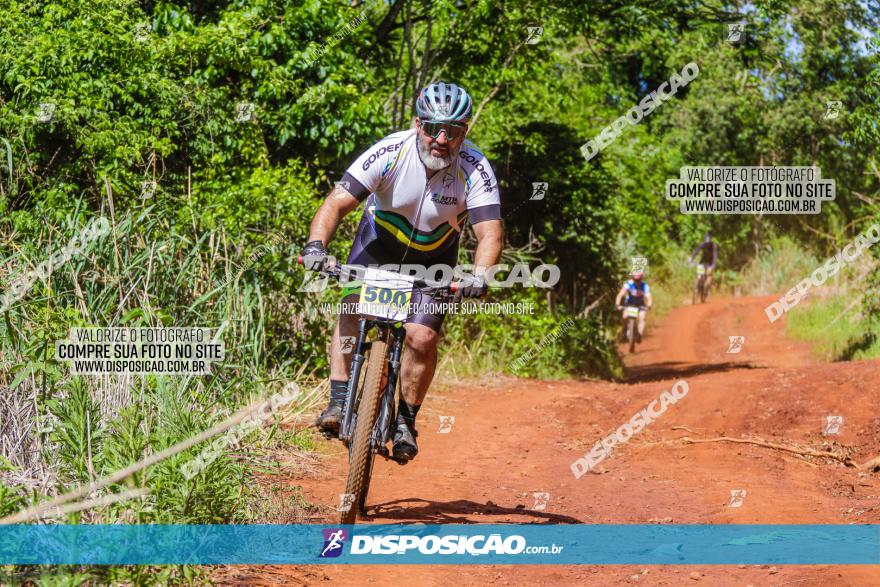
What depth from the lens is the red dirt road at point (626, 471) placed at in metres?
5.34

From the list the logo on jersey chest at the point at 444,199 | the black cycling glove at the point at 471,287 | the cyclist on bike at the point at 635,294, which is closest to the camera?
the black cycling glove at the point at 471,287

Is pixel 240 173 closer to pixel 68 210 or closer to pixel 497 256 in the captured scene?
pixel 68 210

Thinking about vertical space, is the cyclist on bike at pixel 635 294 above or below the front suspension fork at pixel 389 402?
above

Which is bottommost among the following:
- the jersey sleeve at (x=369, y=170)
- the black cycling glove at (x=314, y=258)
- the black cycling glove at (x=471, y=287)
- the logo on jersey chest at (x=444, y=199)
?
the black cycling glove at (x=471, y=287)

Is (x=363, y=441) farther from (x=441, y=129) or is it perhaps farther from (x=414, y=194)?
(x=441, y=129)

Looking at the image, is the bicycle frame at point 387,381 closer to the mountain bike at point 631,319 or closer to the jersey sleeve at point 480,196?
the jersey sleeve at point 480,196

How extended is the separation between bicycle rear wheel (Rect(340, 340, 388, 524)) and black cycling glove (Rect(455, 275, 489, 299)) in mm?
568

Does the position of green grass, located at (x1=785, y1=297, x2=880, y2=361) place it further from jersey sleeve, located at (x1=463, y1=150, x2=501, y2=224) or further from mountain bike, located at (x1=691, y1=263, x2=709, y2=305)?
jersey sleeve, located at (x1=463, y1=150, x2=501, y2=224)

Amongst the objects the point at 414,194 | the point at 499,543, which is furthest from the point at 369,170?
the point at 499,543

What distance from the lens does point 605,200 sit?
54.5 ft

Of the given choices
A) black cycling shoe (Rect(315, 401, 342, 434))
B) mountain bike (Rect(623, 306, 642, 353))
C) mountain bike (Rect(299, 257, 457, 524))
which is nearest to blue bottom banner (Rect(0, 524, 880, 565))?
mountain bike (Rect(299, 257, 457, 524))

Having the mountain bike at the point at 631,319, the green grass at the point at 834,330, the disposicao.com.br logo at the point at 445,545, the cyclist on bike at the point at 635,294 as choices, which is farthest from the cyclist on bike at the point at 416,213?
the mountain bike at the point at 631,319

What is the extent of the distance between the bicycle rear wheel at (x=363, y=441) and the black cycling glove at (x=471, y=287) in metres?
0.57

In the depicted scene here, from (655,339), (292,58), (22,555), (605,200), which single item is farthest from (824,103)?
(22,555)
